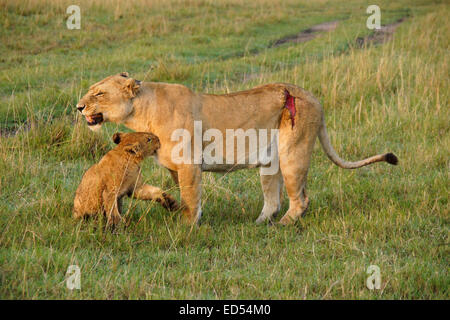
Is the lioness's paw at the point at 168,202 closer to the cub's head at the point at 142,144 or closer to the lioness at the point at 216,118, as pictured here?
the lioness at the point at 216,118

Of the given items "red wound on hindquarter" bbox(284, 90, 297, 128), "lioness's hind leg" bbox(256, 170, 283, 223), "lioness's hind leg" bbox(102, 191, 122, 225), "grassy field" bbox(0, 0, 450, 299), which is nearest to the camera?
"grassy field" bbox(0, 0, 450, 299)

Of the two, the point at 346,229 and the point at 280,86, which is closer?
the point at 346,229

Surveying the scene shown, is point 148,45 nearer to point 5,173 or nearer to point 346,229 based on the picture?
point 5,173

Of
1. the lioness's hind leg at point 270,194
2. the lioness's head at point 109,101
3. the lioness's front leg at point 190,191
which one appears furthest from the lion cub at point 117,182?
the lioness's hind leg at point 270,194

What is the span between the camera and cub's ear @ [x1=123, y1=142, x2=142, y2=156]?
4.36m

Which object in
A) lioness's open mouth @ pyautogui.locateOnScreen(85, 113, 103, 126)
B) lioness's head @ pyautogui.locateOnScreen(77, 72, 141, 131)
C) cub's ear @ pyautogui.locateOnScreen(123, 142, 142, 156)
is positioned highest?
lioness's head @ pyautogui.locateOnScreen(77, 72, 141, 131)

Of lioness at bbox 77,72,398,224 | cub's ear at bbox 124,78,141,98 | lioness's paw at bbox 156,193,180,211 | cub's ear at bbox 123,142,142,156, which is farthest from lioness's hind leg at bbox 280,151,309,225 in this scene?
cub's ear at bbox 124,78,141,98

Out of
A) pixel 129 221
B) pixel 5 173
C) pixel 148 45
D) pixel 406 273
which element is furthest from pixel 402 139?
pixel 148 45

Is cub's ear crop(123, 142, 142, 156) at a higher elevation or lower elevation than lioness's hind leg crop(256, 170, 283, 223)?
higher

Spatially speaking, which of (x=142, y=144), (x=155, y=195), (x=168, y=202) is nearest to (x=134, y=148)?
(x=142, y=144)

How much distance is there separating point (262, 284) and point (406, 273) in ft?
3.35

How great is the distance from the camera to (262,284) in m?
3.63

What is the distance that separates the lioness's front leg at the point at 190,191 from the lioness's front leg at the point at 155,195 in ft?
0.33

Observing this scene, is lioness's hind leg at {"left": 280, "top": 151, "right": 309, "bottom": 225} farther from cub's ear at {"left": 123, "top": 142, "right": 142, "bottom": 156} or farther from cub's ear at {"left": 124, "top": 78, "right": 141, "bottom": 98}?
cub's ear at {"left": 124, "top": 78, "right": 141, "bottom": 98}
